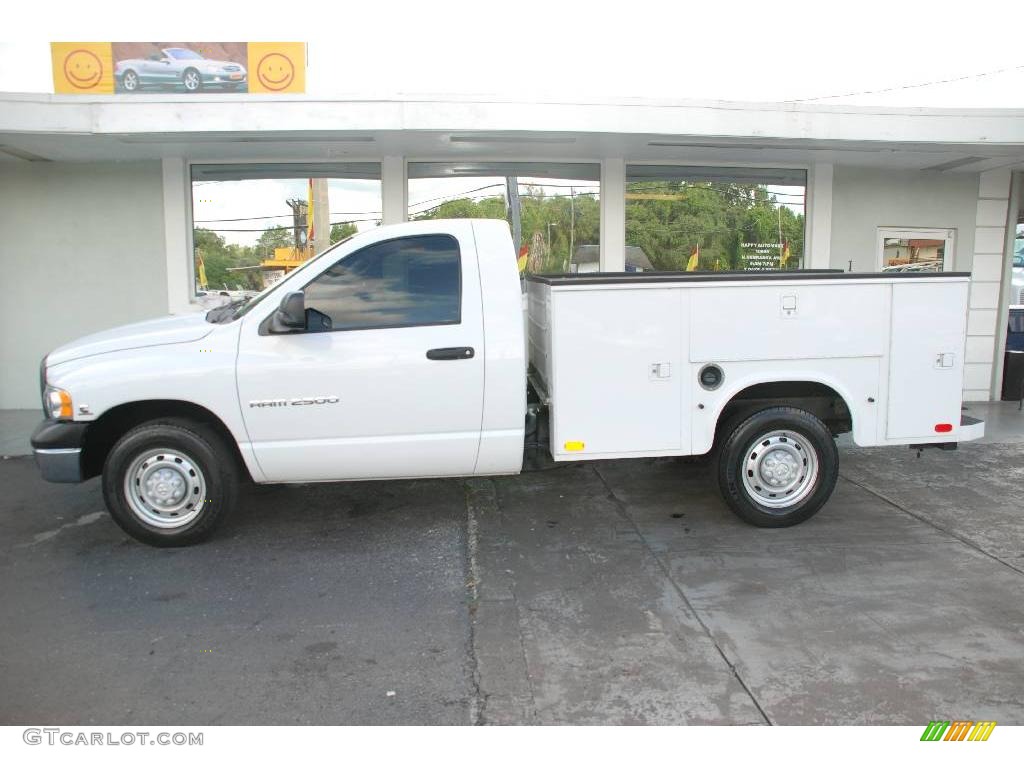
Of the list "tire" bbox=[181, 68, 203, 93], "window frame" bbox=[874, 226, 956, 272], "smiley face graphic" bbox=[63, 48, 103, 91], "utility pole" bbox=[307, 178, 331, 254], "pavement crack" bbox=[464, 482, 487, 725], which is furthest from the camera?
"smiley face graphic" bbox=[63, 48, 103, 91]

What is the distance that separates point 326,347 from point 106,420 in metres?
1.63

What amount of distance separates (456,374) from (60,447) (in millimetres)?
2641

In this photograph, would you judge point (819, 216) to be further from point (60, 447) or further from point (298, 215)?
point (60, 447)

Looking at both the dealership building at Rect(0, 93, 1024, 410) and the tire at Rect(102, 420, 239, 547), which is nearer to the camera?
the tire at Rect(102, 420, 239, 547)

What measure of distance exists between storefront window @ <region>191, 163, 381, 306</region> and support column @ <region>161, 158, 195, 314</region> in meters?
0.18

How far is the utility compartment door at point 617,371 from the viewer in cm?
518

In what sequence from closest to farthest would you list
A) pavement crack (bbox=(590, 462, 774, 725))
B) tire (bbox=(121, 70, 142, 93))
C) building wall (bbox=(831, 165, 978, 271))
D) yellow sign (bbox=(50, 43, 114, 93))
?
pavement crack (bbox=(590, 462, 774, 725))
building wall (bbox=(831, 165, 978, 271))
tire (bbox=(121, 70, 142, 93))
yellow sign (bbox=(50, 43, 114, 93))

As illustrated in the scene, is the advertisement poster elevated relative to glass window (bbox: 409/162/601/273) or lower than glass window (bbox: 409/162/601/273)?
elevated

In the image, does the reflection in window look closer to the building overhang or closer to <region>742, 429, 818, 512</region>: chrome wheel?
the building overhang

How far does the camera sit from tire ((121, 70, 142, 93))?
19.4 meters

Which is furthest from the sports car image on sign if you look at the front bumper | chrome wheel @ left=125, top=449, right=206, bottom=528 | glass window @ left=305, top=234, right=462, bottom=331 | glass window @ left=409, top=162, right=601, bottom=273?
chrome wheel @ left=125, top=449, right=206, bottom=528

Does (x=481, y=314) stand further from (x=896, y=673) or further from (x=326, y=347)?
(x=896, y=673)

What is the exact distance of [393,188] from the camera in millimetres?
9703


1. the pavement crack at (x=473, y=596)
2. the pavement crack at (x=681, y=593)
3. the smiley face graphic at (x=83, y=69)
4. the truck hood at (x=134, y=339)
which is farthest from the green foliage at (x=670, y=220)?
the smiley face graphic at (x=83, y=69)
